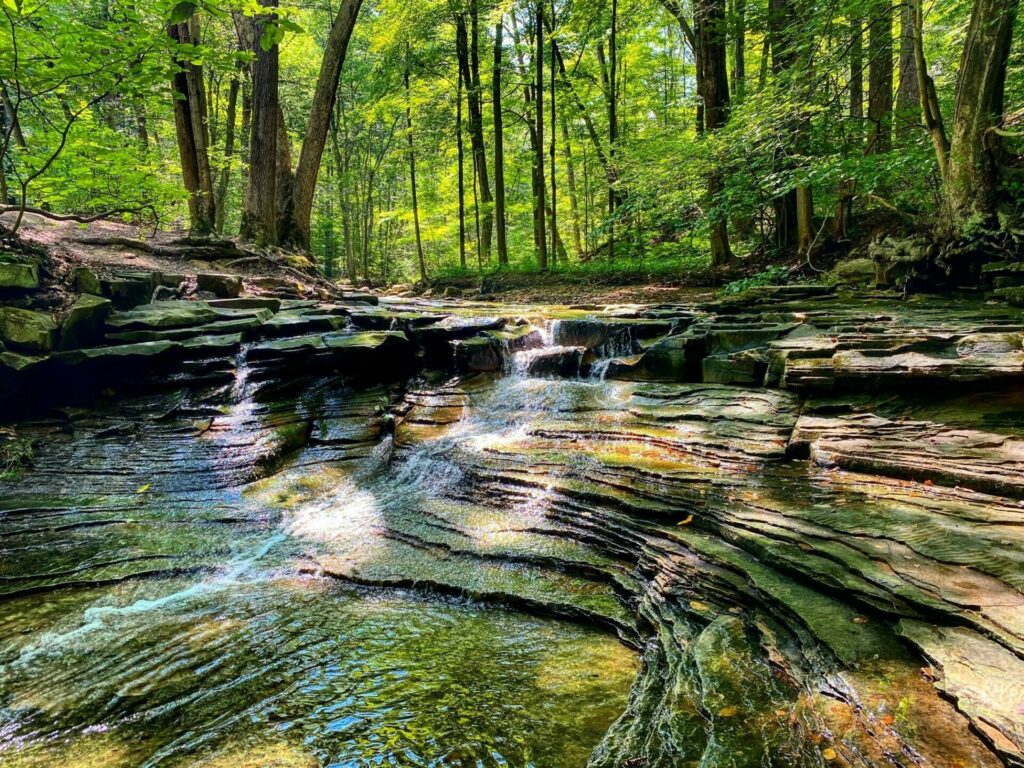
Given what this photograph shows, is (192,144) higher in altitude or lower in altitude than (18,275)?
higher

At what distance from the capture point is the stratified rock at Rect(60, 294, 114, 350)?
7320 millimetres

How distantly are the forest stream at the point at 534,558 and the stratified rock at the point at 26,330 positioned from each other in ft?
1.95

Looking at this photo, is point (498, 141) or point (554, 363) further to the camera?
point (498, 141)

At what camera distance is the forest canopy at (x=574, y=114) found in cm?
728

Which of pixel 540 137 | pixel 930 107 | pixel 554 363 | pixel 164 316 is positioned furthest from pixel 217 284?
pixel 930 107

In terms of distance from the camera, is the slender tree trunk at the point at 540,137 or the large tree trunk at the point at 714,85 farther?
the slender tree trunk at the point at 540,137

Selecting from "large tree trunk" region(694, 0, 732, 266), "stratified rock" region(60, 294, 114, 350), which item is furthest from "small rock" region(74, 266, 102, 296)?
"large tree trunk" region(694, 0, 732, 266)

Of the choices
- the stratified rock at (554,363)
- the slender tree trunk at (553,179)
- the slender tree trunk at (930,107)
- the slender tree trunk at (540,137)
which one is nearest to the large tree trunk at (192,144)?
the stratified rock at (554,363)

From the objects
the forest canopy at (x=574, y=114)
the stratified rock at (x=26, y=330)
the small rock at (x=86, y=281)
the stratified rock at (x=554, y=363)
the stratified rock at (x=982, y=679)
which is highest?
the forest canopy at (x=574, y=114)

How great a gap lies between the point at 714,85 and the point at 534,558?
44.1ft

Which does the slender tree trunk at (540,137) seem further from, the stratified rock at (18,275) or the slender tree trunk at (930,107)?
the stratified rock at (18,275)

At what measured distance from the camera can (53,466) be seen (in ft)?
20.9

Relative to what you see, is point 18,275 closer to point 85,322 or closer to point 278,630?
point 85,322

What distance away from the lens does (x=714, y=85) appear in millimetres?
13523
